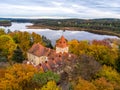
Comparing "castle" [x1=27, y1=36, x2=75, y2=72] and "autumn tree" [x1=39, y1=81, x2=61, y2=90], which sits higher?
"autumn tree" [x1=39, y1=81, x2=61, y2=90]

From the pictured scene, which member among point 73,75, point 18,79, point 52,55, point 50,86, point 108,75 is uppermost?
point 50,86

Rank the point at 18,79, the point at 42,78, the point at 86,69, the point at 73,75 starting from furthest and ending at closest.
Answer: the point at 73,75 → the point at 86,69 → the point at 18,79 → the point at 42,78

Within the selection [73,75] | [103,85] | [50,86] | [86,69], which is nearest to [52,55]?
[73,75]

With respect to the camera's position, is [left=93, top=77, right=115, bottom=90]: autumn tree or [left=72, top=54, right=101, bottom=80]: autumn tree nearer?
[left=93, top=77, right=115, bottom=90]: autumn tree

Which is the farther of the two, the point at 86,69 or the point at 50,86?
the point at 86,69

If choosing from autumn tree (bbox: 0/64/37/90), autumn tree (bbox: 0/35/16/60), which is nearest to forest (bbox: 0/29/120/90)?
autumn tree (bbox: 0/64/37/90)

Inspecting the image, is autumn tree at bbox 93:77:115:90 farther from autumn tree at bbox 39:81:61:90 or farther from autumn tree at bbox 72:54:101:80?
autumn tree at bbox 72:54:101:80

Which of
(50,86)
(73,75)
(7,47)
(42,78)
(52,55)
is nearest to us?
(50,86)

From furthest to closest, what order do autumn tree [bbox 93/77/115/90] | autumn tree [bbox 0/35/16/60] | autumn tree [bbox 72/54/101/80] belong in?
autumn tree [bbox 0/35/16/60]
autumn tree [bbox 72/54/101/80]
autumn tree [bbox 93/77/115/90]

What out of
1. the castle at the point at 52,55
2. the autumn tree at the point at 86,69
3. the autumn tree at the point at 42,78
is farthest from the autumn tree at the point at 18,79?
the castle at the point at 52,55

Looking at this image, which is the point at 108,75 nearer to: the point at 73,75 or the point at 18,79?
the point at 73,75

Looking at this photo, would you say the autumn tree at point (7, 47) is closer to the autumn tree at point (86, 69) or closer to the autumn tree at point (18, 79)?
the autumn tree at point (18, 79)

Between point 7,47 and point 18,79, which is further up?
point 18,79
